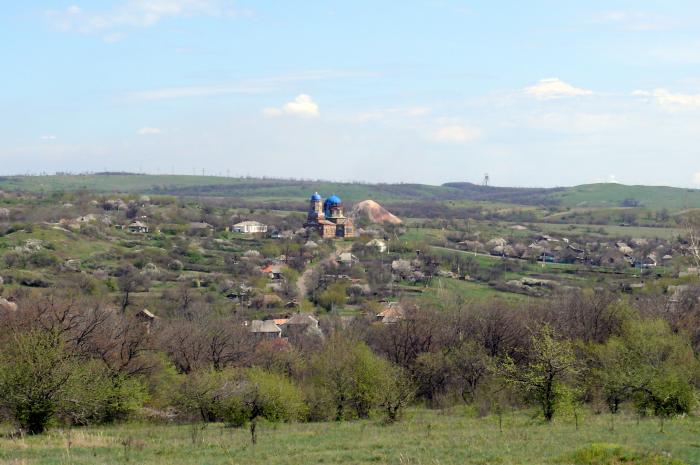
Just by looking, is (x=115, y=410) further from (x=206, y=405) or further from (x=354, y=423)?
(x=354, y=423)

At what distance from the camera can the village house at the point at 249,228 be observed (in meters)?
113

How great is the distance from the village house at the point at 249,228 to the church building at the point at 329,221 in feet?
24.0

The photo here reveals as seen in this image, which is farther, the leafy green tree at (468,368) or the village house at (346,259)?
the village house at (346,259)

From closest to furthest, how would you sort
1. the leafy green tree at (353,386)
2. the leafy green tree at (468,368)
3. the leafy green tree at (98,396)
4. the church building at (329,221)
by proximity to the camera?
the leafy green tree at (98,396), the leafy green tree at (353,386), the leafy green tree at (468,368), the church building at (329,221)

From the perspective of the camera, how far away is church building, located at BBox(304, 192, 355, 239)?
350 feet

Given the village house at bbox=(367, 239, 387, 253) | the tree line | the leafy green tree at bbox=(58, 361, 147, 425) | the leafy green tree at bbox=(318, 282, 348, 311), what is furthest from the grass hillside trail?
the leafy green tree at bbox=(58, 361, 147, 425)

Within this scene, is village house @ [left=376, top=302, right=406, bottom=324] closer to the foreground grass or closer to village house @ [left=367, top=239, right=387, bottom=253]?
the foreground grass

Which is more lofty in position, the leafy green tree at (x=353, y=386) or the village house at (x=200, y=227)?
the village house at (x=200, y=227)

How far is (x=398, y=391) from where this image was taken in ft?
91.4

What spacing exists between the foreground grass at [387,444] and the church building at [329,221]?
8051cm

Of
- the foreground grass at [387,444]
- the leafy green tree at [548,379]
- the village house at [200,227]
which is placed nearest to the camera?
the foreground grass at [387,444]

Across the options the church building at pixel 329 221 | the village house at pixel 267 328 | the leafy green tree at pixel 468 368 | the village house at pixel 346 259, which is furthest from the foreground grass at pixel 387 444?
the church building at pixel 329 221

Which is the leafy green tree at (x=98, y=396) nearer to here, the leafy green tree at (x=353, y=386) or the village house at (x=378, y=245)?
the leafy green tree at (x=353, y=386)

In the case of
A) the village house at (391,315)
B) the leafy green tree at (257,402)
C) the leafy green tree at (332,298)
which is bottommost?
the leafy green tree at (332,298)
